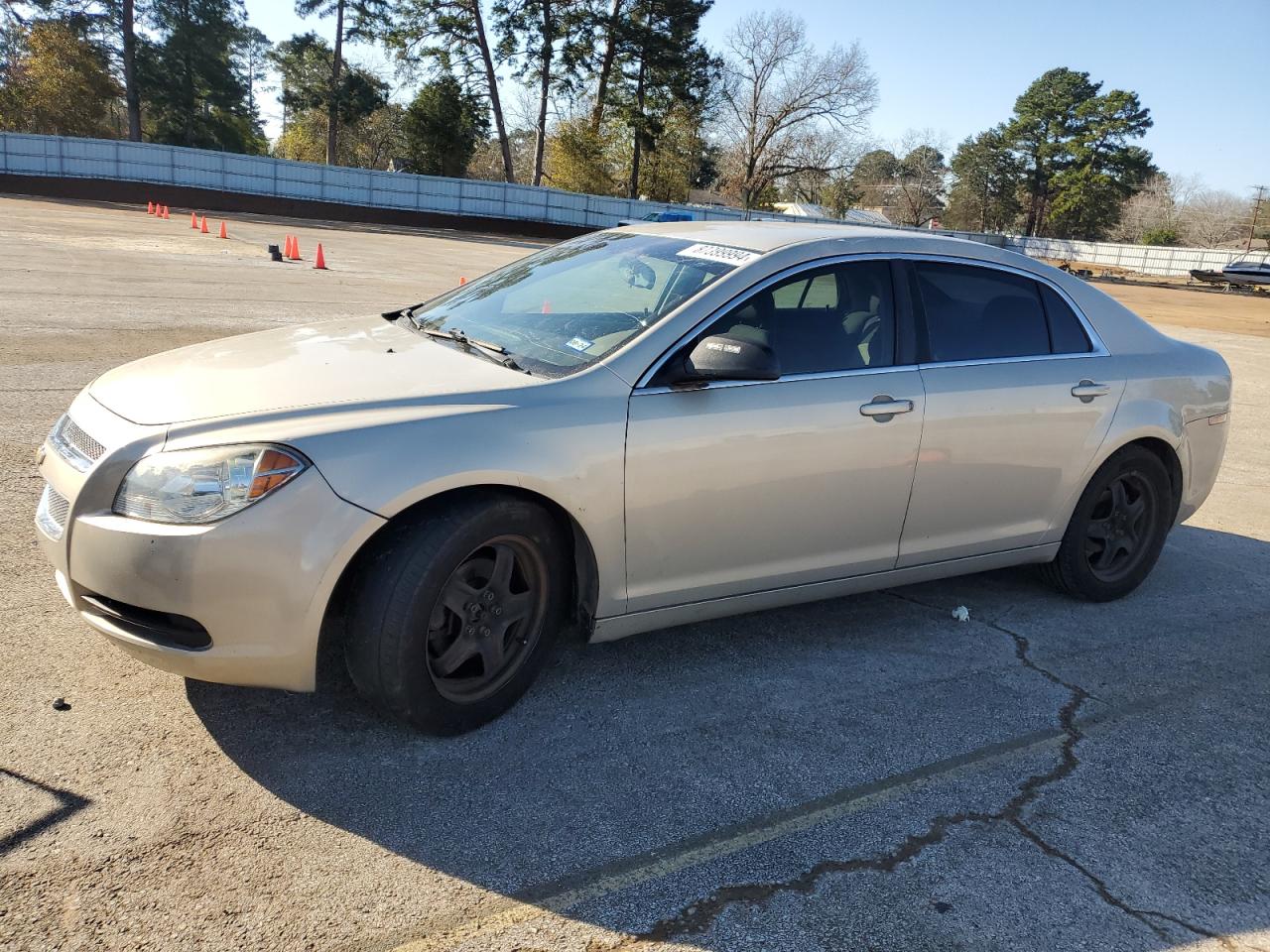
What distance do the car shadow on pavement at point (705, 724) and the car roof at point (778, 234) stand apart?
165 centimetres

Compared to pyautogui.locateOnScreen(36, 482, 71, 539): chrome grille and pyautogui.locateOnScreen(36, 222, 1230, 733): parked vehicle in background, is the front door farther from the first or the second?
pyautogui.locateOnScreen(36, 482, 71, 539): chrome grille

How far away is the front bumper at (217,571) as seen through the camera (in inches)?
110

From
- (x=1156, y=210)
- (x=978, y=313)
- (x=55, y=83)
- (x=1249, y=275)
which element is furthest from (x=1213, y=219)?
(x=978, y=313)

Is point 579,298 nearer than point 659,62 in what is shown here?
Yes

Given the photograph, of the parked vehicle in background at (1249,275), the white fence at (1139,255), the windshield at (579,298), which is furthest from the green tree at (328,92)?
the windshield at (579,298)

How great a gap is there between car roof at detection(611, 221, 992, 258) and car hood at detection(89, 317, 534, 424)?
1.20 meters

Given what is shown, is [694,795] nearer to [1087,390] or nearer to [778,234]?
[778,234]

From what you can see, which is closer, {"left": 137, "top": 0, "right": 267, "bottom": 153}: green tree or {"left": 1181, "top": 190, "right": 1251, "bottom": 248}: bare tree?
{"left": 137, "top": 0, "right": 267, "bottom": 153}: green tree

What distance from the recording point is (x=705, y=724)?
11.4ft

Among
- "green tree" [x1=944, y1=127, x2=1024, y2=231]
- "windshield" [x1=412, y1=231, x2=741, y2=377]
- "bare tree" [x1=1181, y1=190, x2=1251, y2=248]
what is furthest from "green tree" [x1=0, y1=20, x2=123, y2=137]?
"bare tree" [x1=1181, y1=190, x2=1251, y2=248]

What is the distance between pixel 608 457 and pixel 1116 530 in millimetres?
2997

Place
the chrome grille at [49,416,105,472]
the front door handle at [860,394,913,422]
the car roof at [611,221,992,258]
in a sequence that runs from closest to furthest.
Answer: the chrome grille at [49,416,105,472] < the front door handle at [860,394,913,422] < the car roof at [611,221,992,258]

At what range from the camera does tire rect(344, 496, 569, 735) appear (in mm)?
3008

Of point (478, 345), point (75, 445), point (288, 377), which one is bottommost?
point (75, 445)
